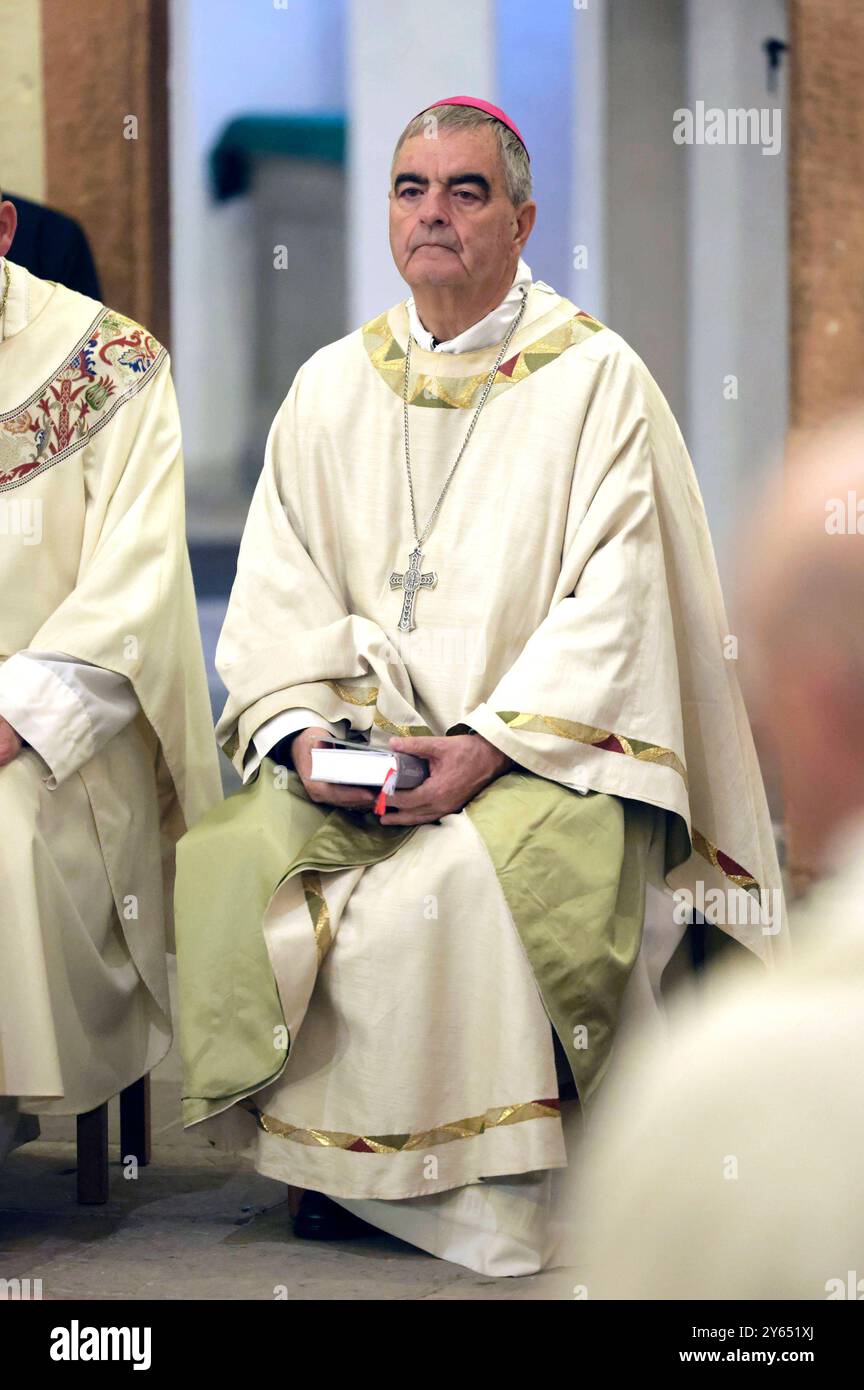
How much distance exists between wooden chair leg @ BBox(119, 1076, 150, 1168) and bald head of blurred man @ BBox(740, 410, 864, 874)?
2779 millimetres

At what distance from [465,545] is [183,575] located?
58 centimetres

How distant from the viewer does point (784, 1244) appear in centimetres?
114

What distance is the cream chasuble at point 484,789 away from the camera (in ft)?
10.6

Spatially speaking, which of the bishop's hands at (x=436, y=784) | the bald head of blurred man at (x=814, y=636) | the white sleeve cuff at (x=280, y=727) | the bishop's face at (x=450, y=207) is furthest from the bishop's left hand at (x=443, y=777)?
the bald head of blurred man at (x=814, y=636)

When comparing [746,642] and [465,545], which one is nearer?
[746,642]

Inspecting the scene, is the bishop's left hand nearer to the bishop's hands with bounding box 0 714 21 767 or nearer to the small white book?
the small white book

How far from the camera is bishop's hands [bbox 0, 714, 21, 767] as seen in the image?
11.2ft

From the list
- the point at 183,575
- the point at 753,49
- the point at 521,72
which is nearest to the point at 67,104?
the point at 521,72

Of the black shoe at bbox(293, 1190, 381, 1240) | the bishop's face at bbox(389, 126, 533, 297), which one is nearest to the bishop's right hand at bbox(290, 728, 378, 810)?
the black shoe at bbox(293, 1190, 381, 1240)

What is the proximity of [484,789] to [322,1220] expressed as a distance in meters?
0.83

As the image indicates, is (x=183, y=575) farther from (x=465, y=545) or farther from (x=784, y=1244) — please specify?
(x=784, y=1244)

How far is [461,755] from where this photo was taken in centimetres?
339

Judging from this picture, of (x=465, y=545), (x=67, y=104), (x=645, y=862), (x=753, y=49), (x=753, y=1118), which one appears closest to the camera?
(x=753, y=1118)

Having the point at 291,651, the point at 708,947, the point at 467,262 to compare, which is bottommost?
the point at 708,947
